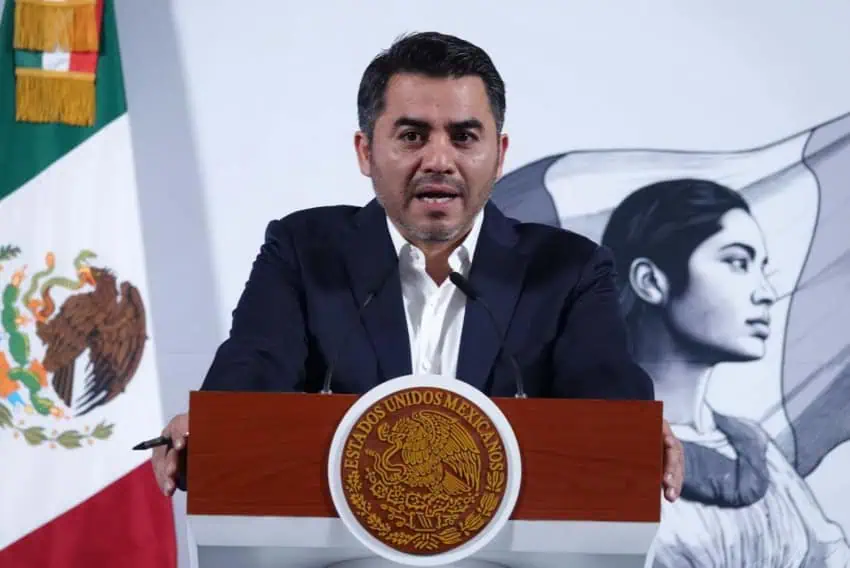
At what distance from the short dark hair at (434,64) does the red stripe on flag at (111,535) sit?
67.5 inches

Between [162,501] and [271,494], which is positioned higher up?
[271,494]

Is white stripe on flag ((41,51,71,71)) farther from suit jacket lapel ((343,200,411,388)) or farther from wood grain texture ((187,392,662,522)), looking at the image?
wood grain texture ((187,392,662,522))

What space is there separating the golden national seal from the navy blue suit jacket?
0.53 meters

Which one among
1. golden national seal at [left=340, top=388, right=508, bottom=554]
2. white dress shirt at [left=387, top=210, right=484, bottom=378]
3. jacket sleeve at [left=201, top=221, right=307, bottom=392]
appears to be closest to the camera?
golden national seal at [left=340, top=388, right=508, bottom=554]

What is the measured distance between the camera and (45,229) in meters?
3.34

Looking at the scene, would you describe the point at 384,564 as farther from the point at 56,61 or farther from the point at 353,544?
the point at 56,61

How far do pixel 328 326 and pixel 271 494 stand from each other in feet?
2.03

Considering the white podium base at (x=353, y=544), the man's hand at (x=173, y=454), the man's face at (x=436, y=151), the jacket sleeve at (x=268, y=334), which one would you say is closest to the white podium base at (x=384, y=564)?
the white podium base at (x=353, y=544)

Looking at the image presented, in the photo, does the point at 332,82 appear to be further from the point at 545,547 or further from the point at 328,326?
the point at 545,547

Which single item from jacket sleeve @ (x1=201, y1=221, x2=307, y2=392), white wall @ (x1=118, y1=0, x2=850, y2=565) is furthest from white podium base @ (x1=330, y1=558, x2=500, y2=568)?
white wall @ (x1=118, y1=0, x2=850, y2=565)

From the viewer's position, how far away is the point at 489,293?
2.04 metres

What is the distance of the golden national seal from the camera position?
1.41 metres

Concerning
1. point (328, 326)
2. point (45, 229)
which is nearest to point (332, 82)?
point (45, 229)

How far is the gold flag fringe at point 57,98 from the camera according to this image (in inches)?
132
